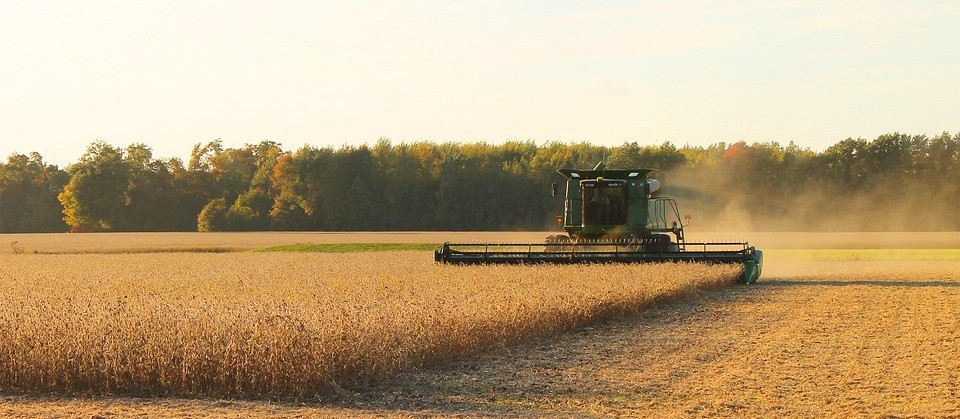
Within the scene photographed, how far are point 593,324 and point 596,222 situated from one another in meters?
10.2

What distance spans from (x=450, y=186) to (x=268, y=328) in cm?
7134

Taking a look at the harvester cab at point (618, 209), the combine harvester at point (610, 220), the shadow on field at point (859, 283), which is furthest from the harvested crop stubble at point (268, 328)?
the harvester cab at point (618, 209)

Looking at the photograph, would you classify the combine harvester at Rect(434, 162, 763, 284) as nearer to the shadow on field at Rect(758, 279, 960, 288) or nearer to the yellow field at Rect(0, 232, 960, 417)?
the shadow on field at Rect(758, 279, 960, 288)

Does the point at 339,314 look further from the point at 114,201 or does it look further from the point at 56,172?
the point at 56,172

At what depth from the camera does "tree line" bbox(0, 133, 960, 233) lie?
68.6 meters

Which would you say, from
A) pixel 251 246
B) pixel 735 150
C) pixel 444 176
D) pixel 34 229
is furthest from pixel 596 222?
pixel 34 229

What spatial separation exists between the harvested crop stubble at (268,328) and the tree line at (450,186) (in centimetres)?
3899

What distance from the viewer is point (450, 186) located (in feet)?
269

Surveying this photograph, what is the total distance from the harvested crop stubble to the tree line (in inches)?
1535

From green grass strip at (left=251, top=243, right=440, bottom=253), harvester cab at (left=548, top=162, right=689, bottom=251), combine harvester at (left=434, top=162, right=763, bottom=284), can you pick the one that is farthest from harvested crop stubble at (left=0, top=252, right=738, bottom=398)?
green grass strip at (left=251, top=243, right=440, bottom=253)

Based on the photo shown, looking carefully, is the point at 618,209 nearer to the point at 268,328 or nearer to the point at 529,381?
Result: the point at 529,381

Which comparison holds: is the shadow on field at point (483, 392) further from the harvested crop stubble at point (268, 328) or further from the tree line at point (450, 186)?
the tree line at point (450, 186)

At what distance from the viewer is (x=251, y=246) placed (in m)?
52.8

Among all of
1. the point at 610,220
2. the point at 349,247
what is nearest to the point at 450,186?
the point at 349,247
